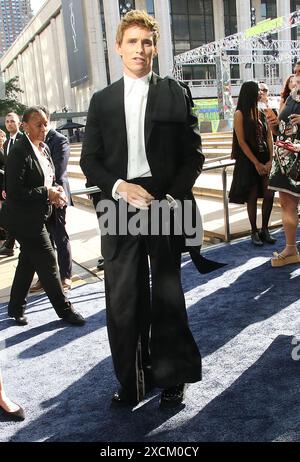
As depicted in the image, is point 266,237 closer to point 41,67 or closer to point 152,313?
point 152,313

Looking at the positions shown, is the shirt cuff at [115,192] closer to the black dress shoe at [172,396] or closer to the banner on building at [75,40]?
the black dress shoe at [172,396]

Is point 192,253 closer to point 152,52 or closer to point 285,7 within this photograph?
point 152,52

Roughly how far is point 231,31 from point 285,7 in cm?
591

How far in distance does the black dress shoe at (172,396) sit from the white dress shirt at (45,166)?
1947 millimetres

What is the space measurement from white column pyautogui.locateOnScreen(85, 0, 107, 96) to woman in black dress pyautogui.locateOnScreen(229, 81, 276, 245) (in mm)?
39737

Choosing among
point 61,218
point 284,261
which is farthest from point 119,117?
point 284,261

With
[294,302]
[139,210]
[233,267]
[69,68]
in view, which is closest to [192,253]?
[139,210]

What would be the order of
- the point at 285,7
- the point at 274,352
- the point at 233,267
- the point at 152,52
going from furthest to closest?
the point at 285,7
the point at 233,267
the point at 274,352
the point at 152,52

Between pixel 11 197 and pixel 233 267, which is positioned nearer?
pixel 11 197

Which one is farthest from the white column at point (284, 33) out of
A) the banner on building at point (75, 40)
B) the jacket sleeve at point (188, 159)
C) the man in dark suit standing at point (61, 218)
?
the jacket sleeve at point (188, 159)

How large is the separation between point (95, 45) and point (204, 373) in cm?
4456

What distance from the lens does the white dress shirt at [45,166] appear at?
3506 millimetres

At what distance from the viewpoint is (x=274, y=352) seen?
2.74 meters

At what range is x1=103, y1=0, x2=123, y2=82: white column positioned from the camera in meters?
41.6
